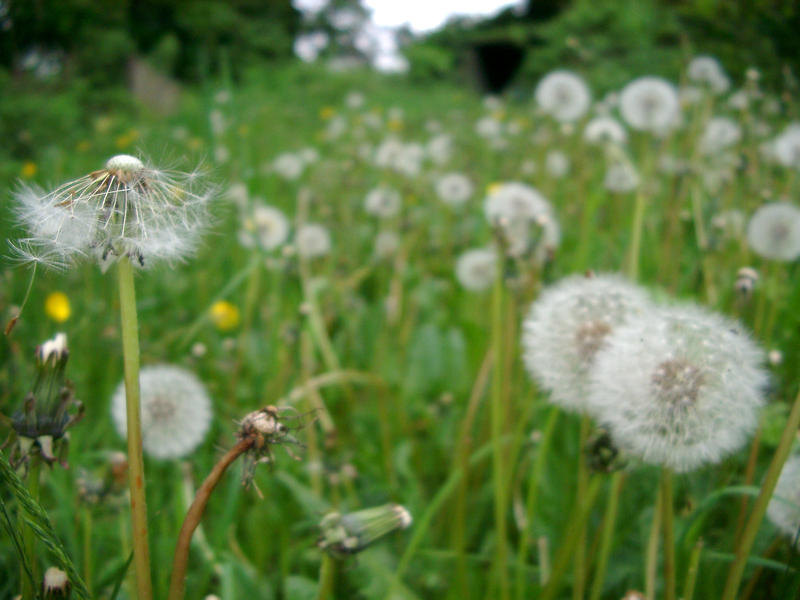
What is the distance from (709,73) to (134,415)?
2.74 meters

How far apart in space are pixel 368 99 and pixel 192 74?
3.30 m

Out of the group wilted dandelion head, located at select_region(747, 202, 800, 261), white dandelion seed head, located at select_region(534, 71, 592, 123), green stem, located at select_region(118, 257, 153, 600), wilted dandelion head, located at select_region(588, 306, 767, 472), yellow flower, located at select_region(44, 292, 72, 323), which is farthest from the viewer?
white dandelion seed head, located at select_region(534, 71, 592, 123)

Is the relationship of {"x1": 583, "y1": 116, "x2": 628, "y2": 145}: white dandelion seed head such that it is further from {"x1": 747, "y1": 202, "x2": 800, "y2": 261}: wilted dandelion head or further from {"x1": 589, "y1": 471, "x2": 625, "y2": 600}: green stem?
{"x1": 589, "y1": 471, "x2": 625, "y2": 600}: green stem

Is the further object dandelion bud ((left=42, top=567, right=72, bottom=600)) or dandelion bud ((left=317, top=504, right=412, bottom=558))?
dandelion bud ((left=317, top=504, right=412, bottom=558))

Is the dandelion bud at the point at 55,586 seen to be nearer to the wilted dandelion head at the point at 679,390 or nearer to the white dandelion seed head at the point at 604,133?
the wilted dandelion head at the point at 679,390

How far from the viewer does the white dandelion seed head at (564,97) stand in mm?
2881

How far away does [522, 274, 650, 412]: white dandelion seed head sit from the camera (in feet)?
3.05

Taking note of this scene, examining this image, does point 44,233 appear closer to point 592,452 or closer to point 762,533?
point 592,452

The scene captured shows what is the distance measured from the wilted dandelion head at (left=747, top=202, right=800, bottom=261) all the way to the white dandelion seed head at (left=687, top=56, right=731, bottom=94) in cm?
113

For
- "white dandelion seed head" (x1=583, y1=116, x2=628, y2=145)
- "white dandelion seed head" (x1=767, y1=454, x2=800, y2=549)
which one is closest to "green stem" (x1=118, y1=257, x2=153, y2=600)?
"white dandelion seed head" (x1=767, y1=454, x2=800, y2=549)

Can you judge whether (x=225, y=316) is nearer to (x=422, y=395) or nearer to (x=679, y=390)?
(x=422, y=395)

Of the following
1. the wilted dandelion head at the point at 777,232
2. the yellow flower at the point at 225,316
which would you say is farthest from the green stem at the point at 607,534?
the yellow flower at the point at 225,316

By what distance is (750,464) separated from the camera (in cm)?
101

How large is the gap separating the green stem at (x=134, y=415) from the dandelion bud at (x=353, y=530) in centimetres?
20
